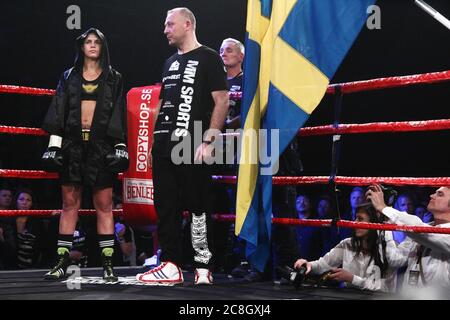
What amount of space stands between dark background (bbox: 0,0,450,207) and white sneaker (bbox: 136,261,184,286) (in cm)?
344

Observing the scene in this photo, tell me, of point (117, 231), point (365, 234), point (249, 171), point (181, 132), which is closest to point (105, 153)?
point (181, 132)

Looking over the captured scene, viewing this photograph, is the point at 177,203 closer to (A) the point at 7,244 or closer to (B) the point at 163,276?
(B) the point at 163,276

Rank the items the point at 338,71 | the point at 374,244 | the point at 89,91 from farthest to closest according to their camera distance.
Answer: the point at 338,71, the point at 89,91, the point at 374,244

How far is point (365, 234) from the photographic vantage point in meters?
2.57

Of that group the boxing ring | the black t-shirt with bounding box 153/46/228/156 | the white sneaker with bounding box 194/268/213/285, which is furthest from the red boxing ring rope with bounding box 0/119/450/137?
the white sneaker with bounding box 194/268/213/285

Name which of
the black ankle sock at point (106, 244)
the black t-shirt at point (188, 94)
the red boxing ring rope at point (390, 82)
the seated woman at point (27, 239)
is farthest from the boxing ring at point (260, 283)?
the seated woman at point (27, 239)

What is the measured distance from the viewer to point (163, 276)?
2.60 meters

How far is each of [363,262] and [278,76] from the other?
2.74ft

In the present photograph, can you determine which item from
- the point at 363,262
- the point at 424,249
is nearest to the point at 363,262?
the point at 363,262

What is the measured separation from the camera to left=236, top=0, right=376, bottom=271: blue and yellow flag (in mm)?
2424

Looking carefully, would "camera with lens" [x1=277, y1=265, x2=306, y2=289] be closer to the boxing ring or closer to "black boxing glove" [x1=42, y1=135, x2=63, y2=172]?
the boxing ring

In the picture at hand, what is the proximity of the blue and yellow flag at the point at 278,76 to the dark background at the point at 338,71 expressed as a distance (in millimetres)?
3328

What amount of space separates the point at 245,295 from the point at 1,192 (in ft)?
9.25

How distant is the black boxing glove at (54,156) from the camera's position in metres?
2.73
